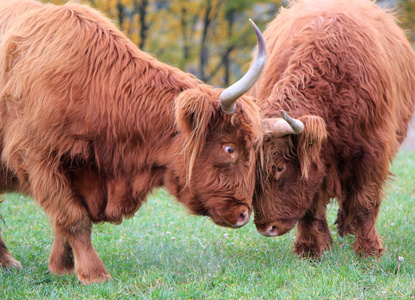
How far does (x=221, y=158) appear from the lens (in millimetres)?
4031

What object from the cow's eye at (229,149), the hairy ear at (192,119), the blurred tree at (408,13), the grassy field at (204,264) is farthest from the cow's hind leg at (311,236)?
the blurred tree at (408,13)

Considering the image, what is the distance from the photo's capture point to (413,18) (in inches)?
555

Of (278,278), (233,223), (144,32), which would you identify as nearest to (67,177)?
(233,223)

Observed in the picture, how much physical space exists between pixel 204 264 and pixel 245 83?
161 centimetres

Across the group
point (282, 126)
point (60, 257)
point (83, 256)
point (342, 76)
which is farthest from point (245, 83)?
point (60, 257)

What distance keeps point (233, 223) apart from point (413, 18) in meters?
12.0

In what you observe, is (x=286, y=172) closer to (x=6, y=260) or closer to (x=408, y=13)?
(x=6, y=260)

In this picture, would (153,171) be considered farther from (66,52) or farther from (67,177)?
(66,52)

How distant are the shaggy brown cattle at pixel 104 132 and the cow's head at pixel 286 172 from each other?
26cm

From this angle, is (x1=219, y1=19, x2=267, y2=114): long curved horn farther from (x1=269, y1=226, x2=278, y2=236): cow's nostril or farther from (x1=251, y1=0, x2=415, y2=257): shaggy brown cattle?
(x1=269, y1=226, x2=278, y2=236): cow's nostril

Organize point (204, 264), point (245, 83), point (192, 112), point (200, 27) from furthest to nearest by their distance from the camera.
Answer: point (200, 27)
point (204, 264)
point (192, 112)
point (245, 83)

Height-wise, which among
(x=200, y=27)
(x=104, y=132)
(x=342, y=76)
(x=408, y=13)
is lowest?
(x=200, y=27)

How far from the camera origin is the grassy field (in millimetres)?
3773

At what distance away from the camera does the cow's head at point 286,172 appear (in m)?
4.24
